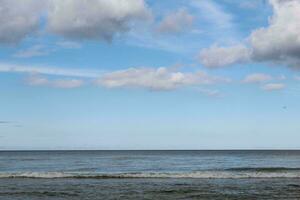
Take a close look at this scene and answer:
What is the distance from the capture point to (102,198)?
93.7 ft

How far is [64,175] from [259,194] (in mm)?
23134

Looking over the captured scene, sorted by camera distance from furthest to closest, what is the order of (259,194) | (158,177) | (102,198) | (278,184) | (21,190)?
(158,177) → (278,184) → (21,190) → (259,194) → (102,198)

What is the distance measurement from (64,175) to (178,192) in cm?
1896

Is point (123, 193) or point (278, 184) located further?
point (278, 184)

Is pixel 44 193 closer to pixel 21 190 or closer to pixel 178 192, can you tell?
pixel 21 190

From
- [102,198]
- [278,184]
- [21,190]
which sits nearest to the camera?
[102,198]

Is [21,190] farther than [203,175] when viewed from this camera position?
No

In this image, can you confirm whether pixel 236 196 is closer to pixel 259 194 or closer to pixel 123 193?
pixel 259 194

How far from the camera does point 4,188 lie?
34531 mm

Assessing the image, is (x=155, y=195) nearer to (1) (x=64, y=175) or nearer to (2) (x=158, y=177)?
(2) (x=158, y=177)

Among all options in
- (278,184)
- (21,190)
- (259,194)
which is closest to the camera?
(259,194)

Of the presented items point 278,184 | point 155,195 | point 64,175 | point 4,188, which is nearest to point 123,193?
point 155,195

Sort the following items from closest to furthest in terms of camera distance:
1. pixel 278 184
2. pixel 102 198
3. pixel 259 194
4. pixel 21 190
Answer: pixel 102 198 → pixel 259 194 → pixel 21 190 → pixel 278 184

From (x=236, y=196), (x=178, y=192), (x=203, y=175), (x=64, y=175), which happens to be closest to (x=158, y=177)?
(x=203, y=175)
